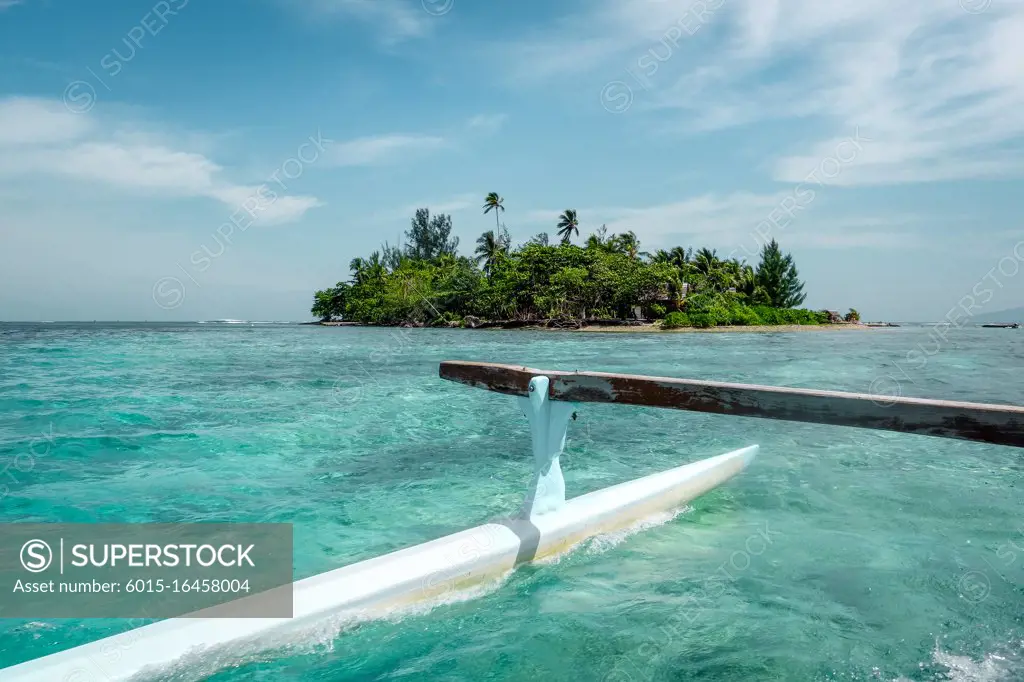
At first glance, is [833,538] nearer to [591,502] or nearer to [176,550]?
[591,502]

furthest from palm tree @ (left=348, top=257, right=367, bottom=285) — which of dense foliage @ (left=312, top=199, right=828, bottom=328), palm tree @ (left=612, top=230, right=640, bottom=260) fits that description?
palm tree @ (left=612, top=230, right=640, bottom=260)

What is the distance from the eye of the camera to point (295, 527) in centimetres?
471

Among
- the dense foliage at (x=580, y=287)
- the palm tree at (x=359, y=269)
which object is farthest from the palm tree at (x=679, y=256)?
the palm tree at (x=359, y=269)

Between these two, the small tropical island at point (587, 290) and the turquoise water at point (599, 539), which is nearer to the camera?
the turquoise water at point (599, 539)

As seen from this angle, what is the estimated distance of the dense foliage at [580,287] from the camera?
5175 cm

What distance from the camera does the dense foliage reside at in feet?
170

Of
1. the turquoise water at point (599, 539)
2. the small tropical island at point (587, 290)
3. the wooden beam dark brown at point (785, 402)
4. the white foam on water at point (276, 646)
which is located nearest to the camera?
the wooden beam dark brown at point (785, 402)

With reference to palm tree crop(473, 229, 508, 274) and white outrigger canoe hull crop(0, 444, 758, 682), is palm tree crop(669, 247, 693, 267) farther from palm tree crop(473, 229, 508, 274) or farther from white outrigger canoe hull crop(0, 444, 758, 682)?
white outrigger canoe hull crop(0, 444, 758, 682)

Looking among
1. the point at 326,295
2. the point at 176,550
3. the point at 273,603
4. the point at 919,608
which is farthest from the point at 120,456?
the point at 326,295

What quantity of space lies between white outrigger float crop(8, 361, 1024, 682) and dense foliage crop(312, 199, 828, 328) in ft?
155

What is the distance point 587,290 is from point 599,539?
48.3 m

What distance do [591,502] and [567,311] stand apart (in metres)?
50.1

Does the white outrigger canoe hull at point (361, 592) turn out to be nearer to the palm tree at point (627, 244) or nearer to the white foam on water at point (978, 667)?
the white foam on water at point (978, 667)

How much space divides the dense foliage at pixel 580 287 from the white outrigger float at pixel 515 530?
1854 inches
